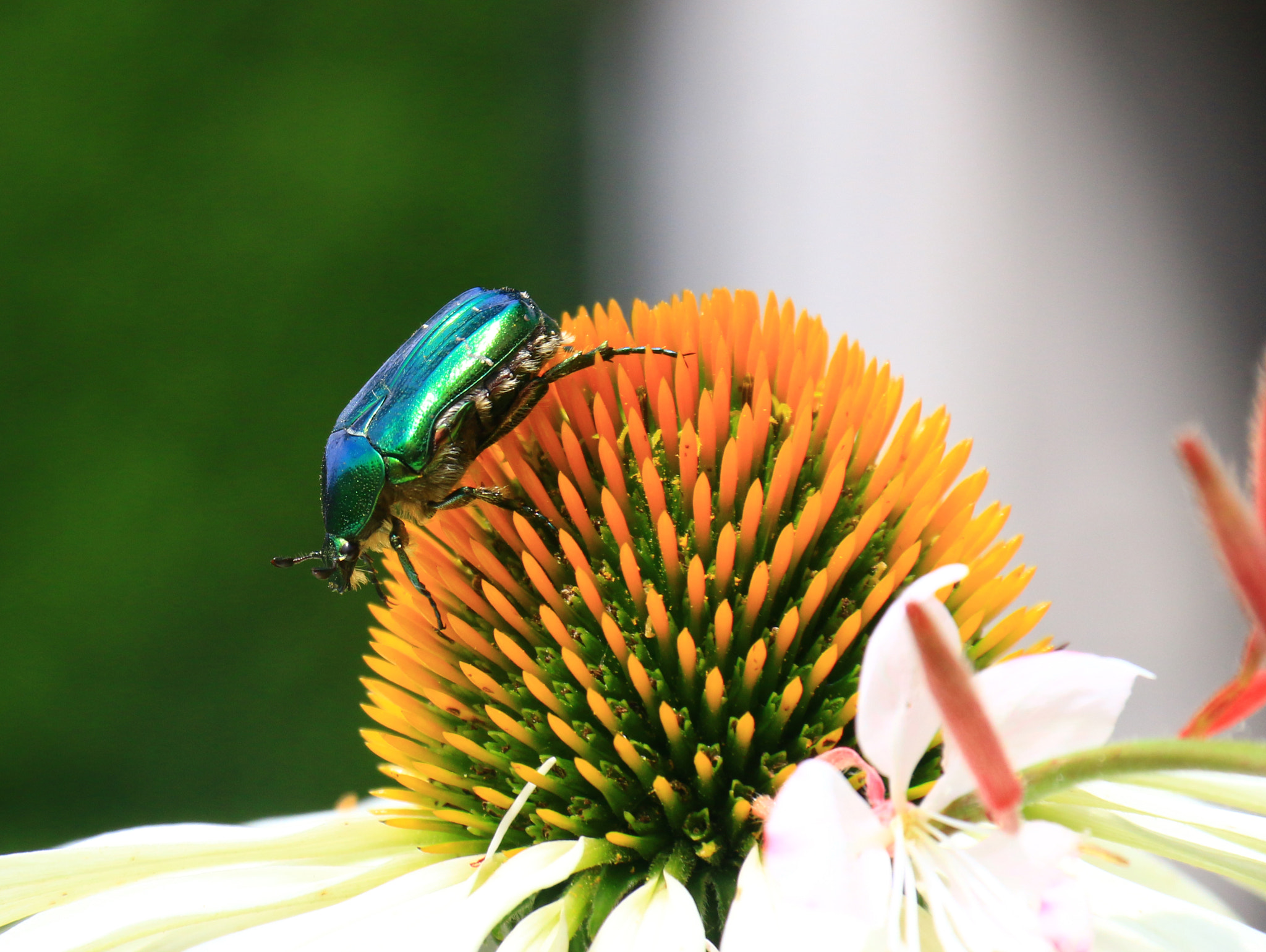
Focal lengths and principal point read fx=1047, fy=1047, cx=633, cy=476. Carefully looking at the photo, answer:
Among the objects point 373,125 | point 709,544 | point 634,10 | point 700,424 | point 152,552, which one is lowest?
point 152,552

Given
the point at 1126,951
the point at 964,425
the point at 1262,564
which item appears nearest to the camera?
the point at 1262,564

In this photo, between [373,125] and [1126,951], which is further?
[373,125]

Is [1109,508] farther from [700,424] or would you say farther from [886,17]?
[700,424]

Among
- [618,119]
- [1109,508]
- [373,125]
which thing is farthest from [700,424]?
[618,119]

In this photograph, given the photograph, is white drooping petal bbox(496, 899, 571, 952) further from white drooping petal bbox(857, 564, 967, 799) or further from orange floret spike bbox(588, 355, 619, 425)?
orange floret spike bbox(588, 355, 619, 425)

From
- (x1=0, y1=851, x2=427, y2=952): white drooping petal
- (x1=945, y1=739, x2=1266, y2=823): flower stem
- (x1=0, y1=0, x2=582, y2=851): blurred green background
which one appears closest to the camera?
(x1=945, y1=739, x2=1266, y2=823): flower stem

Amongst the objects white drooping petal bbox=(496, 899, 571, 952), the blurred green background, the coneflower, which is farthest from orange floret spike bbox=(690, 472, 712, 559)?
the blurred green background

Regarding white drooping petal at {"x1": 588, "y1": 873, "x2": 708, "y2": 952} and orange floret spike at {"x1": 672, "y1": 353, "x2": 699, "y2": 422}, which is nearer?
white drooping petal at {"x1": 588, "y1": 873, "x2": 708, "y2": 952}
